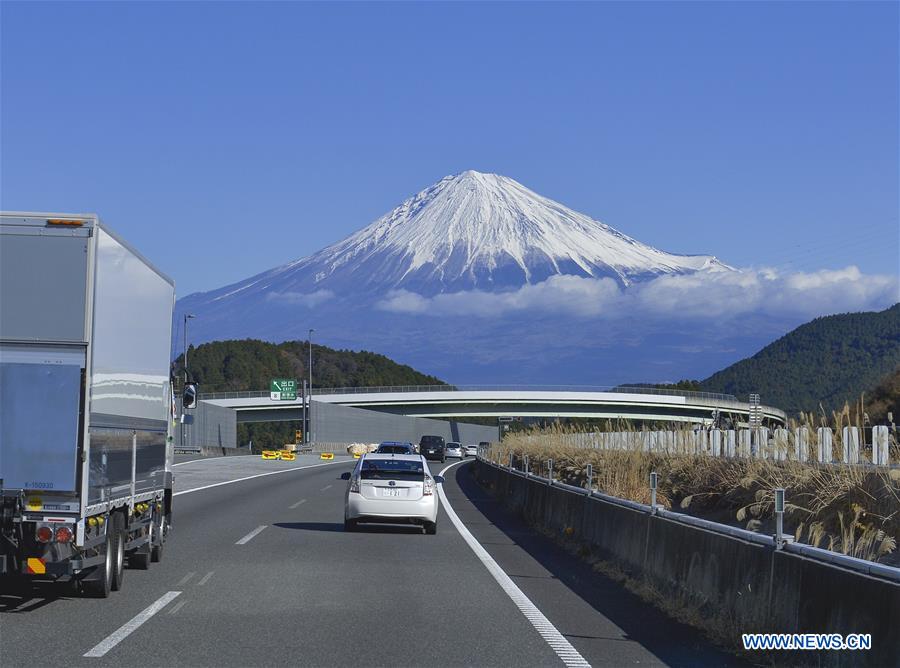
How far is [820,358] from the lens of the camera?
165 metres

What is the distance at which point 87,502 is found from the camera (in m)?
10.8

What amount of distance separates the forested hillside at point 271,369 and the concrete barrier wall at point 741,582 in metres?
143

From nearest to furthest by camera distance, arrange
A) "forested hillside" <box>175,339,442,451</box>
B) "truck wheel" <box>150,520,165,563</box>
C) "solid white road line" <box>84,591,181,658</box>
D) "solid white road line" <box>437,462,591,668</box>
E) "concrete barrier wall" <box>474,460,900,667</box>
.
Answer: "concrete barrier wall" <box>474,460,900,667</box>, "solid white road line" <box>84,591,181,658</box>, "solid white road line" <box>437,462,591,668</box>, "truck wheel" <box>150,520,165,563</box>, "forested hillside" <box>175,339,442,451</box>

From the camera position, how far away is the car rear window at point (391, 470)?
67.5 feet

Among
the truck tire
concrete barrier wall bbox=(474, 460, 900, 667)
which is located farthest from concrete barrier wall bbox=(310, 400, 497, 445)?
the truck tire

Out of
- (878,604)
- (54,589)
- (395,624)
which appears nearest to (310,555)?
(54,589)

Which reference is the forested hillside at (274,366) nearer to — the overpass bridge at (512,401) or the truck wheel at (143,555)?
the overpass bridge at (512,401)

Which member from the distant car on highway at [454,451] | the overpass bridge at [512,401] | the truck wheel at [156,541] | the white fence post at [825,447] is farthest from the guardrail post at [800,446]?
the overpass bridge at [512,401]

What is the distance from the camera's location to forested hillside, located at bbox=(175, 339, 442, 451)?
541ft

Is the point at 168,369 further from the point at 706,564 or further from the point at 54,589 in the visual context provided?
the point at 706,564

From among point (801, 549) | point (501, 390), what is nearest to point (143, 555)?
point (801, 549)

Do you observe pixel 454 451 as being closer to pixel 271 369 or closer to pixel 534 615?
pixel 534 615

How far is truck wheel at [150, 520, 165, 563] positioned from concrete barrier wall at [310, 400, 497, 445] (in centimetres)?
7682

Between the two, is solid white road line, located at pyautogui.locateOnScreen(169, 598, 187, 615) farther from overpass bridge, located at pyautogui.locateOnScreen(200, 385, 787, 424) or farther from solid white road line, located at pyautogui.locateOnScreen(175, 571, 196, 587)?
overpass bridge, located at pyautogui.locateOnScreen(200, 385, 787, 424)
